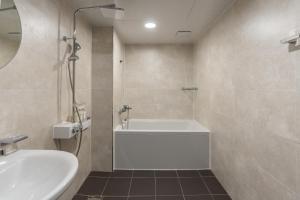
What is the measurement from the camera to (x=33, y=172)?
40.9 inches

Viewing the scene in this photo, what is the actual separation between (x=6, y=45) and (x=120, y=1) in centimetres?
121

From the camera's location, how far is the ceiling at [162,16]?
1991 mm

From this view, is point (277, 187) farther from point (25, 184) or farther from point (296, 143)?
point (25, 184)

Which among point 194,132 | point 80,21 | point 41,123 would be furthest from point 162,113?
point 41,123

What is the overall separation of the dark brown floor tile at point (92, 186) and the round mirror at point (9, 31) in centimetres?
170

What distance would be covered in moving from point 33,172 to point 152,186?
5.23ft

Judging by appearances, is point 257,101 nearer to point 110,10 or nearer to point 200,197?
point 200,197

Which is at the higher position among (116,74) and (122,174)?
(116,74)

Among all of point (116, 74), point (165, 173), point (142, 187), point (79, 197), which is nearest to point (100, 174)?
point (79, 197)

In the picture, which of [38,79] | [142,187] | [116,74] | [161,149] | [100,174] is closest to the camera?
[38,79]

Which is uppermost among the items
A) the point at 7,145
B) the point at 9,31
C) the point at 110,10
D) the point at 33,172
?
the point at 110,10

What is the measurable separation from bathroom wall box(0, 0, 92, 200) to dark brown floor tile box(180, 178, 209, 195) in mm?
1310

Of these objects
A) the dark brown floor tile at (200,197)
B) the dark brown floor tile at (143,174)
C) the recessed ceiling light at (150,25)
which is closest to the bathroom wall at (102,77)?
the recessed ceiling light at (150,25)

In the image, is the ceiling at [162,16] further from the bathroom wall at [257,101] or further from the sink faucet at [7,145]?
the sink faucet at [7,145]
